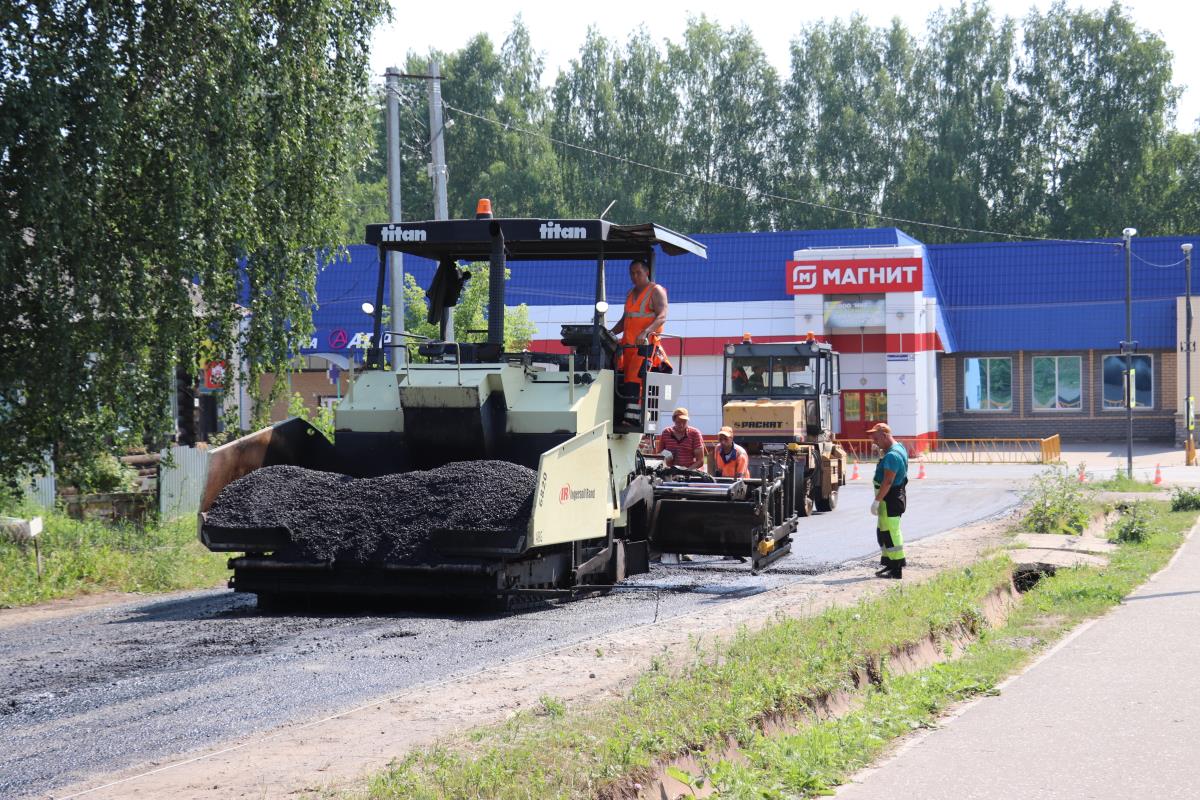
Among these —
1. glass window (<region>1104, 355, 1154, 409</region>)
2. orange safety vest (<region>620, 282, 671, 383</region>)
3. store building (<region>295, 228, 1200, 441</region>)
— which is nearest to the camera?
orange safety vest (<region>620, 282, 671, 383</region>)

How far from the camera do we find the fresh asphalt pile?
1078 cm

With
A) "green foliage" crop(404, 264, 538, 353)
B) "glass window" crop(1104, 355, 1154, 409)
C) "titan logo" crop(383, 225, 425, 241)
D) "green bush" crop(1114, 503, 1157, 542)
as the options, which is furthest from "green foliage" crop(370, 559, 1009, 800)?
"glass window" crop(1104, 355, 1154, 409)

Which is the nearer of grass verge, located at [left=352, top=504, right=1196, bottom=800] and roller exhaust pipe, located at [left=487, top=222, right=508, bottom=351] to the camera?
grass verge, located at [left=352, top=504, right=1196, bottom=800]

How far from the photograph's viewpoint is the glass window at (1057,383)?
5041cm

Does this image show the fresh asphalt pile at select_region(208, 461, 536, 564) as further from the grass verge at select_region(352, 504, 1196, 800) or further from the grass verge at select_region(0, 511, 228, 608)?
the grass verge at select_region(0, 511, 228, 608)

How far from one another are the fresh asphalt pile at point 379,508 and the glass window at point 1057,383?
42.7 metres

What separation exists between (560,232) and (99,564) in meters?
6.03

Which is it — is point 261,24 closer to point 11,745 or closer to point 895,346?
point 11,745

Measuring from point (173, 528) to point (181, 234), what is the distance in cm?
446

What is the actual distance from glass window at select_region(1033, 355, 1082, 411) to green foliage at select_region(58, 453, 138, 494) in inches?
1525

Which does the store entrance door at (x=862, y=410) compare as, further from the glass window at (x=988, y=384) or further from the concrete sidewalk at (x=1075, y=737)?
the concrete sidewalk at (x=1075, y=737)

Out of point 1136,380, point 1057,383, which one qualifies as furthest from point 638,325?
point 1136,380

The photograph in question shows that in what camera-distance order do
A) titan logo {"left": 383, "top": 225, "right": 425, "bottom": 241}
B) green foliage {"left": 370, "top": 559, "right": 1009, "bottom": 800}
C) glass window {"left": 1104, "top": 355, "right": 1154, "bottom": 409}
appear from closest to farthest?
green foliage {"left": 370, "top": 559, "right": 1009, "bottom": 800}
titan logo {"left": 383, "top": 225, "right": 425, "bottom": 241}
glass window {"left": 1104, "top": 355, "right": 1154, "bottom": 409}

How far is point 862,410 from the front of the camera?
46.4m
